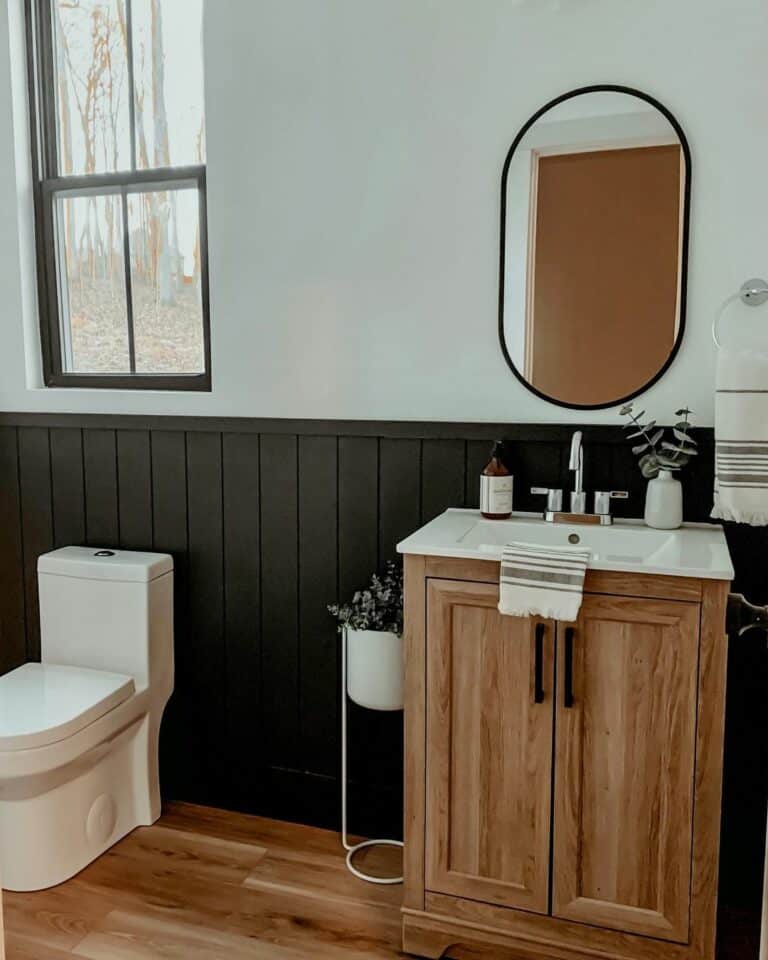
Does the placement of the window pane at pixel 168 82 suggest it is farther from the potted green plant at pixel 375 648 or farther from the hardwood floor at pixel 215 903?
the hardwood floor at pixel 215 903

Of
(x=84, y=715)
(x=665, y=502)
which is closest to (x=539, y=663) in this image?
(x=665, y=502)

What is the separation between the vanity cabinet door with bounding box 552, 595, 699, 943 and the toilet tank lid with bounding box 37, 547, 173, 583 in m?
1.27

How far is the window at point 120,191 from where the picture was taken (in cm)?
270

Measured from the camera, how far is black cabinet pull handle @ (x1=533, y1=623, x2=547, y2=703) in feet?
6.25

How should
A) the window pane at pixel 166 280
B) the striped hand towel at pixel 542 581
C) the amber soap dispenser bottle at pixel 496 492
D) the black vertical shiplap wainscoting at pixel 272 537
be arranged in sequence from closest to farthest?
the striped hand towel at pixel 542 581 → the amber soap dispenser bottle at pixel 496 492 → the black vertical shiplap wainscoting at pixel 272 537 → the window pane at pixel 166 280

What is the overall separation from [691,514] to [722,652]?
52cm

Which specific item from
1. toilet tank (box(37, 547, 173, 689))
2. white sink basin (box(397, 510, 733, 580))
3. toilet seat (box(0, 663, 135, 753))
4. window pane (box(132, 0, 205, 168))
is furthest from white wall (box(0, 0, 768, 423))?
toilet seat (box(0, 663, 135, 753))

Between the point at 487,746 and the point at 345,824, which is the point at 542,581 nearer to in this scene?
the point at 487,746

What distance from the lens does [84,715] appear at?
7.63 ft

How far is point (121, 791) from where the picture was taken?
8.57 ft

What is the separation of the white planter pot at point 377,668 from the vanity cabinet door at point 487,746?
0.31 meters

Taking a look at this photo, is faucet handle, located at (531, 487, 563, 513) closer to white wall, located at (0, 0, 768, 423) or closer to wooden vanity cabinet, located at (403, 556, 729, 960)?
white wall, located at (0, 0, 768, 423)

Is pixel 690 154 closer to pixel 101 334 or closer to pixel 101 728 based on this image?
pixel 101 334

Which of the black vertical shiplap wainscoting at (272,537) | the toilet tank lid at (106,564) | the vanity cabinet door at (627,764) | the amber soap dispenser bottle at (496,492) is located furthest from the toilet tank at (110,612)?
the vanity cabinet door at (627,764)
